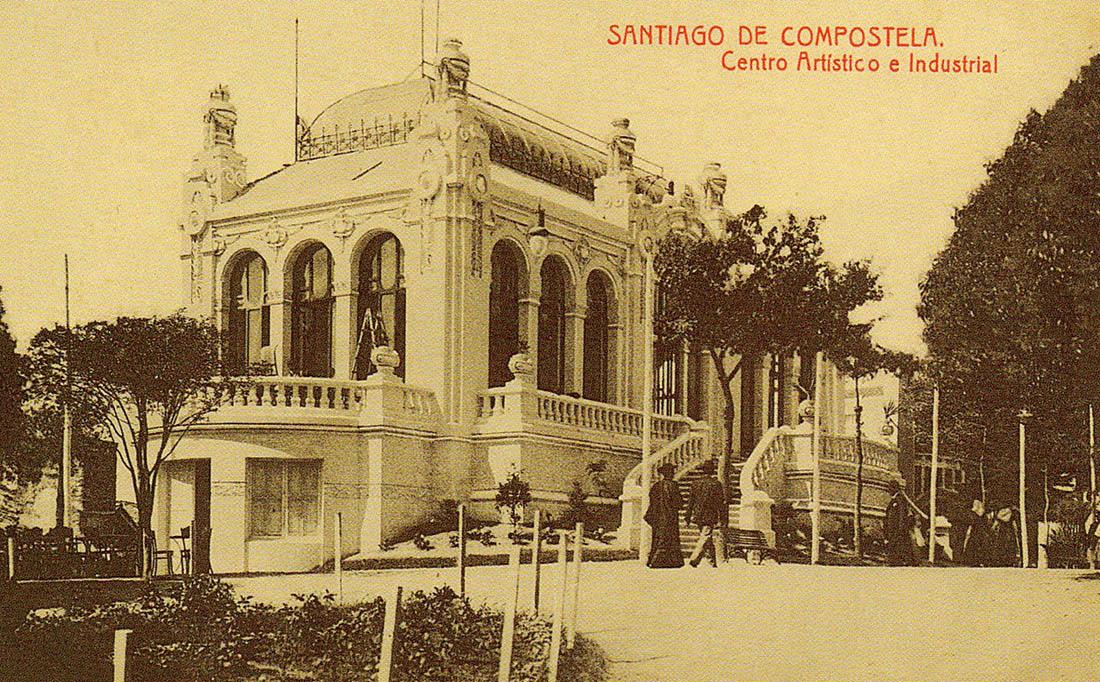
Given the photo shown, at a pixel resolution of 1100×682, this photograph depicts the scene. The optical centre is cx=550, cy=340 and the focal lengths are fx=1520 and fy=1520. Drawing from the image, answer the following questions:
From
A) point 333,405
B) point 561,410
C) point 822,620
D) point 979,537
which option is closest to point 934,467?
point 979,537

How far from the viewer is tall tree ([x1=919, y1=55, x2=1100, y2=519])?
1426cm

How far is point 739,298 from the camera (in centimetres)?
1922

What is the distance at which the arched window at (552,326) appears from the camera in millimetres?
19984

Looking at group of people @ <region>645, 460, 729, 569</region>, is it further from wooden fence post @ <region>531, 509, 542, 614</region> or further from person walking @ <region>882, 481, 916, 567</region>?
person walking @ <region>882, 481, 916, 567</region>

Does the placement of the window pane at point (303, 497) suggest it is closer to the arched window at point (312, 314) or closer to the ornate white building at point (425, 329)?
the ornate white building at point (425, 329)

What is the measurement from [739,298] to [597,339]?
7.56 feet

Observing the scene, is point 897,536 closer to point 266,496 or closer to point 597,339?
point 597,339

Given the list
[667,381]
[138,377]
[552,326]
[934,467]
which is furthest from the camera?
[667,381]

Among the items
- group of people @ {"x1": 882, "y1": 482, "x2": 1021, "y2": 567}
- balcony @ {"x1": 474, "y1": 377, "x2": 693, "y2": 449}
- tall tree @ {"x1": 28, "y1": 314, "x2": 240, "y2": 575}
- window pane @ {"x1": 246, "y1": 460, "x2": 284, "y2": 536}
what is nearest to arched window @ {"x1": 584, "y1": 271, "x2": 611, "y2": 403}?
balcony @ {"x1": 474, "y1": 377, "x2": 693, "y2": 449}

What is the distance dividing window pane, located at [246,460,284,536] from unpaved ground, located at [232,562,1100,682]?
1839 mm

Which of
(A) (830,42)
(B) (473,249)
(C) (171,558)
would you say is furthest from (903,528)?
(C) (171,558)

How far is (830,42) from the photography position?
13133 millimetres

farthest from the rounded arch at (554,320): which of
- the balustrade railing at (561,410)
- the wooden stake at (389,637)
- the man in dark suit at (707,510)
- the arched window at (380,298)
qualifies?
the wooden stake at (389,637)

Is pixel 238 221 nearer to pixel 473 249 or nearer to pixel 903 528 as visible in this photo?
pixel 473 249
